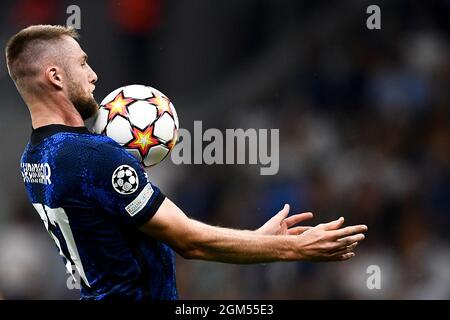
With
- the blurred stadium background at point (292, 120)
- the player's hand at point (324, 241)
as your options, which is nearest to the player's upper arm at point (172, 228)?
the player's hand at point (324, 241)

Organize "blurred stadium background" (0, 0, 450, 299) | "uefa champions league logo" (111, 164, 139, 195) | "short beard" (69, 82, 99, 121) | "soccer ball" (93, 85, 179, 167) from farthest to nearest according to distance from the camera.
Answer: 1. "blurred stadium background" (0, 0, 450, 299)
2. "soccer ball" (93, 85, 179, 167)
3. "short beard" (69, 82, 99, 121)
4. "uefa champions league logo" (111, 164, 139, 195)

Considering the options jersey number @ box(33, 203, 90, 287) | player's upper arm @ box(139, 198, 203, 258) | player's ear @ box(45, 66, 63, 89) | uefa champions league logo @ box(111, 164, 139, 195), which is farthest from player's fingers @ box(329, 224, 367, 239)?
player's ear @ box(45, 66, 63, 89)

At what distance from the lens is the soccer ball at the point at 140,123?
13.3 ft

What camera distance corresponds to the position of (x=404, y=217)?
8.88 meters

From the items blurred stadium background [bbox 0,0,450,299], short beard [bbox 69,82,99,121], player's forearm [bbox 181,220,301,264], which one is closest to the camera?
player's forearm [bbox 181,220,301,264]

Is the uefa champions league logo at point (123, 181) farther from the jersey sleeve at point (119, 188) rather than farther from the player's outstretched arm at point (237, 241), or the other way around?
the player's outstretched arm at point (237, 241)

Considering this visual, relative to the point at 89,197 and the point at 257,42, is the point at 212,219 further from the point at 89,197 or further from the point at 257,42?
the point at 89,197

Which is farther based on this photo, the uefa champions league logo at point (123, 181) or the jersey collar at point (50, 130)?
the jersey collar at point (50, 130)

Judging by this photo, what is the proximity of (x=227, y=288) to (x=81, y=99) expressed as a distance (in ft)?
15.3

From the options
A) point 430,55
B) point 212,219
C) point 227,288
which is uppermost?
point 430,55

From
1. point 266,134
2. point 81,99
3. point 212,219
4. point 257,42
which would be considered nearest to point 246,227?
point 212,219

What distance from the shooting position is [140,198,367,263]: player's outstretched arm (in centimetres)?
361

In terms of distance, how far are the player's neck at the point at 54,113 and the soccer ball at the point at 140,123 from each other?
196 millimetres

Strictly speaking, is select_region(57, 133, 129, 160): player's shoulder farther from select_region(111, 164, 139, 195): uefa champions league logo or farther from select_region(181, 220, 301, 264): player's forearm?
select_region(181, 220, 301, 264): player's forearm
